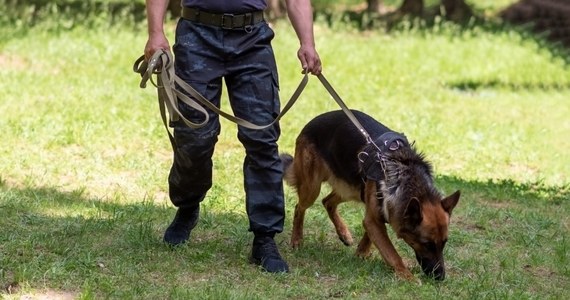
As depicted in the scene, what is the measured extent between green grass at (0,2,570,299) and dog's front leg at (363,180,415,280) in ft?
0.36

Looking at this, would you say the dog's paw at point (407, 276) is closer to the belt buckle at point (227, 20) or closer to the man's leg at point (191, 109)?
the man's leg at point (191, 109)

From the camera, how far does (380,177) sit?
21.4ft

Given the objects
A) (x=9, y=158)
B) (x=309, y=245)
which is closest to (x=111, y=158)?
(x=9, y=158)

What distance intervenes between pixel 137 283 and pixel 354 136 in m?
1.76

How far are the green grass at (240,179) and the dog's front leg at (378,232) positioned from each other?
0.36ft

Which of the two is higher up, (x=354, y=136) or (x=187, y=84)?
(x=187, y=84)

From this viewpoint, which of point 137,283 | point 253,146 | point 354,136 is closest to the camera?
point 137,283

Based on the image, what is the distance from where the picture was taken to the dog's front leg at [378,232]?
654 centimetres

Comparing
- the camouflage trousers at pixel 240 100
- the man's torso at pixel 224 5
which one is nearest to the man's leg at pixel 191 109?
the camouflage trousers at pixel 240 100

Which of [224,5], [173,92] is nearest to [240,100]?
[173,92]

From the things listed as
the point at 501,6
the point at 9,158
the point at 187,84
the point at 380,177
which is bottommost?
the point at 501,6

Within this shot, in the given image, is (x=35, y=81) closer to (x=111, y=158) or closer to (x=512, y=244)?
(x=111, y=158)

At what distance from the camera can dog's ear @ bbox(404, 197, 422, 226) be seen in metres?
6.21

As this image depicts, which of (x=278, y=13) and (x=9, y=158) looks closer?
→ (x=9, y=158)
